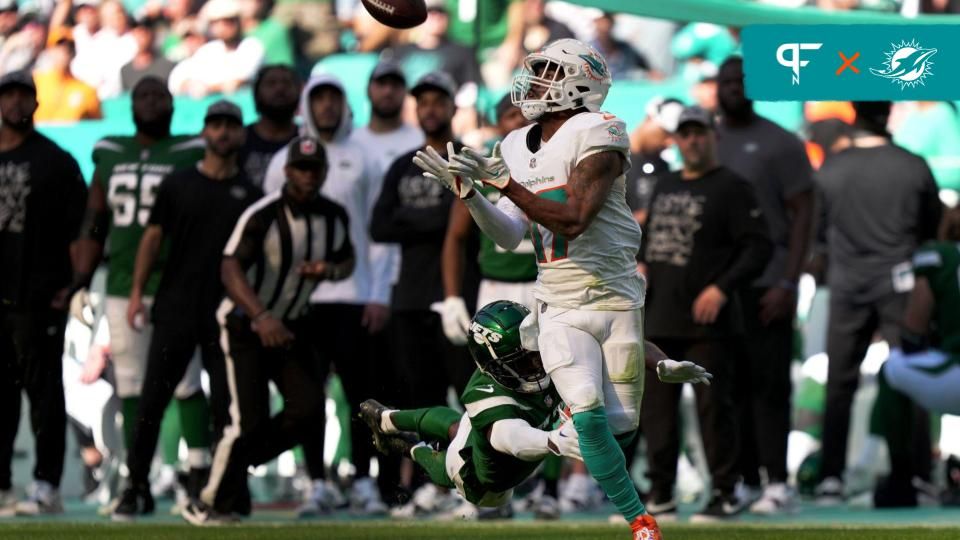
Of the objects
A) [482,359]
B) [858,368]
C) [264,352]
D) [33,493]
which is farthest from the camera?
[858,368]

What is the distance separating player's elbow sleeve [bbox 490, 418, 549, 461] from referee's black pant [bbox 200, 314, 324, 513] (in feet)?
7.08

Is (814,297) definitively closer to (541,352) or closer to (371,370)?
(371,370)

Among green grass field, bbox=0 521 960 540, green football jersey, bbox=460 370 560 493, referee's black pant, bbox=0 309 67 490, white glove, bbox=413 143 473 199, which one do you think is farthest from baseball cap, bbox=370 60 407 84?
white glove, bbox=413 143 473 199

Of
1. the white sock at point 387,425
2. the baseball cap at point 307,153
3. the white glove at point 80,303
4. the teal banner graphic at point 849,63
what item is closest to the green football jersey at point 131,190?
the white glove at point 80,303

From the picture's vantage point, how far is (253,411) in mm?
9617

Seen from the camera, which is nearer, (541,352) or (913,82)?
(541,352)

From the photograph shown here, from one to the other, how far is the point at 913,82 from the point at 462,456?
4138 millimetres

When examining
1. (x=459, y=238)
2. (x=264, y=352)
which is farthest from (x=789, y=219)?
(x=264, y=352)

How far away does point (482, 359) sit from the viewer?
25.4ft

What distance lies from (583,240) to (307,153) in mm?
2698

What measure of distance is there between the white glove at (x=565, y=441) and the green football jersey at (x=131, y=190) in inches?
147

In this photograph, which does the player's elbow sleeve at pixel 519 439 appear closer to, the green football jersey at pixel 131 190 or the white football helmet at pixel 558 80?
the white football helmet at pixel 558 80

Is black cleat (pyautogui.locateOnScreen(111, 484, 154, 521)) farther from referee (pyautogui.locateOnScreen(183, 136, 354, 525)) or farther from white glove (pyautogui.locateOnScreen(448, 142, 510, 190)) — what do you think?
white glove (pyautogui.locateOnScreen(448, 142, 510, 190))

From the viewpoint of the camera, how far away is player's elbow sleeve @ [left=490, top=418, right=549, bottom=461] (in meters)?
7.56
